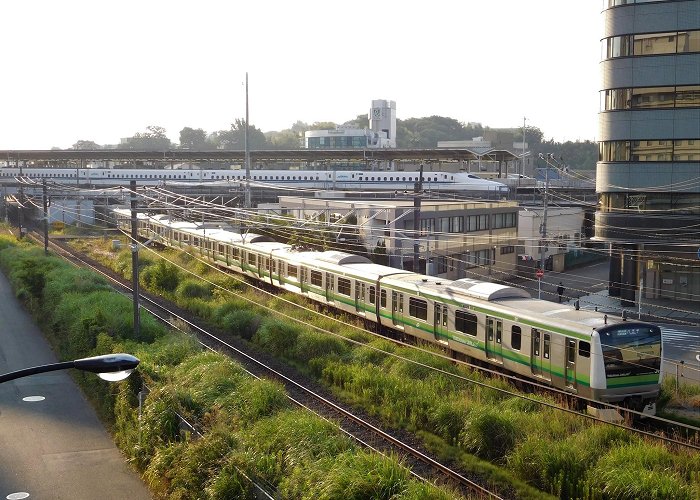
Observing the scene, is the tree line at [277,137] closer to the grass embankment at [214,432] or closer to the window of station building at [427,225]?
the window of station building at [427,225]

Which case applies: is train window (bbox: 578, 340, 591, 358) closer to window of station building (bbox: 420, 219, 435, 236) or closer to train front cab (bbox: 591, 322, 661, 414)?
train front cab (bbox: 591, 322, 661, 414)

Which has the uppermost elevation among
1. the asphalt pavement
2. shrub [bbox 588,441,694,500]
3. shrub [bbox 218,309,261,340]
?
shrub [bbox 588,441,694,500]

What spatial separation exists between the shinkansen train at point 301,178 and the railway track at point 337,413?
33299mm

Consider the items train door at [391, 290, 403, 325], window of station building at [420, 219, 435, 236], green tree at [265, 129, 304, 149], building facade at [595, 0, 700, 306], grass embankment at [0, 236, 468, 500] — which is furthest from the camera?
green tree at [265, 129, 304, 149]

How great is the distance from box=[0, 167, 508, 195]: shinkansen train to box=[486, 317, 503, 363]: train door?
119 feet

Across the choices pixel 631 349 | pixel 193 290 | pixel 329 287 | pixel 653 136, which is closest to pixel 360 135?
pixel 653 136

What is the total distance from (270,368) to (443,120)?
471ft

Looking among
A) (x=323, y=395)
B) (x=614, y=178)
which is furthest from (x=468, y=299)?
(x=614, y=178)

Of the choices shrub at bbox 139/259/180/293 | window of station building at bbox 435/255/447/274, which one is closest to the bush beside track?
shrub at bbox 139/259/180/293

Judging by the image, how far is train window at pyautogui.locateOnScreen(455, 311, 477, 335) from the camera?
16.9 m

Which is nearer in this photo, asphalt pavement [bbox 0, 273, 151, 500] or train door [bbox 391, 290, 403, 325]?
asphalt pavement [bbox 0, 273, 151, 500]

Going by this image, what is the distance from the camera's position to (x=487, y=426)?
503 inches

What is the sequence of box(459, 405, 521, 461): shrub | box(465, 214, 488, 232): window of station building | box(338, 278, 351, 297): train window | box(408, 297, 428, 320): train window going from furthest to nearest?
box(465, 214, 488, 232): window of station building < box(338, 278, 351, 297): train window < box(408, 297, 428, 320): train window < box(459, 405, 521, 461): shrub

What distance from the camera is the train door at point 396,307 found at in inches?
771
